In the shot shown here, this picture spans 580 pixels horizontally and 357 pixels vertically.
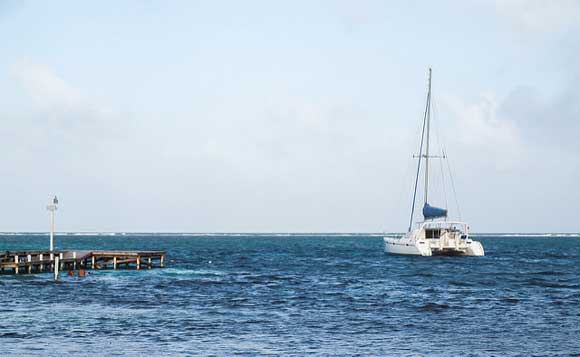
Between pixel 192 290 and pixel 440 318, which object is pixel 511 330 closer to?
pixel 440 318

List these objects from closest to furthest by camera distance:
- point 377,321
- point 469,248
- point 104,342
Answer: point 104,342
point 377,321
point 469,248

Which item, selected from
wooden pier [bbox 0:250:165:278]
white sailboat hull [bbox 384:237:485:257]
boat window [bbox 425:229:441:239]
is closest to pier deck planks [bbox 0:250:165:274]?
wooden pier [bbox 0:250:165:278]

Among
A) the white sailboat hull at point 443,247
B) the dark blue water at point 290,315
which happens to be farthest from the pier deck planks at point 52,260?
the white sailboat hull at point 443,247

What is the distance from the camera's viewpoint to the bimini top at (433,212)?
8488cm

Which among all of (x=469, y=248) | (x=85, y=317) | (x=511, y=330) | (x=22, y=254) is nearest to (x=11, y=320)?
(x=85, y=317)

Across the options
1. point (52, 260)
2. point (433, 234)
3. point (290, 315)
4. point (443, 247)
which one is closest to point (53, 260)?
point (52, 260)

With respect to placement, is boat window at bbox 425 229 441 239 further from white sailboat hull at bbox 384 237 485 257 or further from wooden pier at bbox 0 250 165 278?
wooden pier at bbox 0 250 165 278

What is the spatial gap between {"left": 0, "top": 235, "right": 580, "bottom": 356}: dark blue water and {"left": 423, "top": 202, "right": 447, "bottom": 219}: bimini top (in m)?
26.1

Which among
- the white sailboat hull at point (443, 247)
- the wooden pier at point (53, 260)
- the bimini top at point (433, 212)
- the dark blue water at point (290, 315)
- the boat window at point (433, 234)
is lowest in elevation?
the dark blue water at point (290, 315)

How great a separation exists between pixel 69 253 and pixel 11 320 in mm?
35642

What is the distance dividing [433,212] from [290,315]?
53454 mm

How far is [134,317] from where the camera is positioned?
1319 inches

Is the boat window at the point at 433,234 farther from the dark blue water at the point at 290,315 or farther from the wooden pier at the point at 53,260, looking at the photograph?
the wooden pier at the point at 53,260

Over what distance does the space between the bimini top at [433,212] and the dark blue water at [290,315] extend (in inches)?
1028
